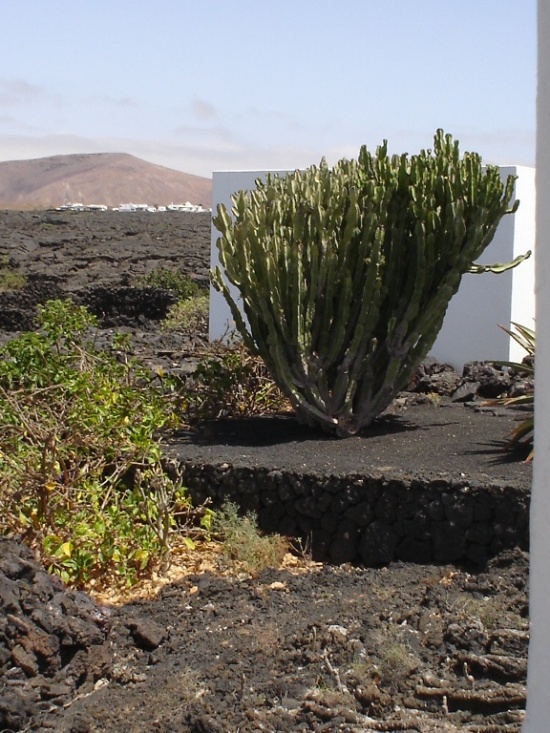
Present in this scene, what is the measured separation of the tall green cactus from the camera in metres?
7.65

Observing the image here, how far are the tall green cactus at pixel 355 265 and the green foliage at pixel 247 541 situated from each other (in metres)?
1.51

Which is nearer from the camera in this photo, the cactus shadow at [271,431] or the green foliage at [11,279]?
the cactus shadow at [271,431]

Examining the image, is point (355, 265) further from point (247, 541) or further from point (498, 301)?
point (498, 301)

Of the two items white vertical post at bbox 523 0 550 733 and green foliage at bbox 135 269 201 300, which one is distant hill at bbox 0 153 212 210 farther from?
white vertical post at bbox 523 0 550 733

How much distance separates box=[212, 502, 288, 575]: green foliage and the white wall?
4510 millimetres

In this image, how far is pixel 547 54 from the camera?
89.1 inches

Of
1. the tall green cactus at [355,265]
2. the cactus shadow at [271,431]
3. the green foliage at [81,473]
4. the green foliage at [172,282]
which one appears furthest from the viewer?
the green foliage at [172,282]

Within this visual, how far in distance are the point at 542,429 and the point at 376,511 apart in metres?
4.18

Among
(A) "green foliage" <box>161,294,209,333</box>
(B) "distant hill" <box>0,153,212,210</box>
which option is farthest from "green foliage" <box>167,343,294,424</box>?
(B) "distant hill" <box>0,153,212,210</box>

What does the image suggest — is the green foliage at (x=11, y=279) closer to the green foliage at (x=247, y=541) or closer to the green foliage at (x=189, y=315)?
the green foliage at (x=189, y=315)

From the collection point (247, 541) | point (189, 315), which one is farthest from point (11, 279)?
point (247, 541)

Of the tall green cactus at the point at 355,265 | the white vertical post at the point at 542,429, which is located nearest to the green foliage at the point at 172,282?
the tall green cactus at the point at 355,265

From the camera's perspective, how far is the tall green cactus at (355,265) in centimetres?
765

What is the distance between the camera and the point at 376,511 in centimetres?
641
